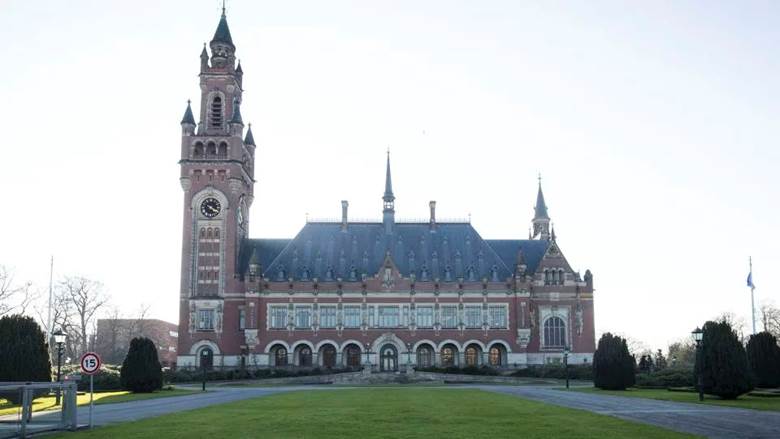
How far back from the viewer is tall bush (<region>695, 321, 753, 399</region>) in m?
43.7

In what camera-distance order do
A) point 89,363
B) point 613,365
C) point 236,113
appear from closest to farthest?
point 89,363 → point 613,365 → point 236,113

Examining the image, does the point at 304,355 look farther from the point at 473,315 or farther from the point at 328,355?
the point at 473,315

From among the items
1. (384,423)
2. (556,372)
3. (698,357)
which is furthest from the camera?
(556,372)

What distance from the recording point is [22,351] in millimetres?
47781

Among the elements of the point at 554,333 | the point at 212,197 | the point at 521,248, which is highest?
the point at 212,197

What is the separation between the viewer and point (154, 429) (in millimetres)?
26578

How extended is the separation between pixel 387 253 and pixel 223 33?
103ft

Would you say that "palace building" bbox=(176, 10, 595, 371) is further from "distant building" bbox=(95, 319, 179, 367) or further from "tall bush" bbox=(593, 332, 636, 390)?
"distant building" bbox=(95, 319, 179, 367)

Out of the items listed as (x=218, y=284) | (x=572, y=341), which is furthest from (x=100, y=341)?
(x=572, y=341)

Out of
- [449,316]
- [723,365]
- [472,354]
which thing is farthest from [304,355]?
[723,365]

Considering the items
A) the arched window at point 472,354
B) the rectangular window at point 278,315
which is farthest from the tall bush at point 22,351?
the arched window at point 472,354

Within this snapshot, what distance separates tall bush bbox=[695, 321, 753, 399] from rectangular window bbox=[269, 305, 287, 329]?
5539 centimetres

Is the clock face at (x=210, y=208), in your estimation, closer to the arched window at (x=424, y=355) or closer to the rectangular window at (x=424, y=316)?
the rectangular window at (x=424, y=316)

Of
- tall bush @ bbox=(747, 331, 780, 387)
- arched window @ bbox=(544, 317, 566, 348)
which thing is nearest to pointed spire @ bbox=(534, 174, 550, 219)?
arched window @ bbox=(544, 317, 566, 348)
